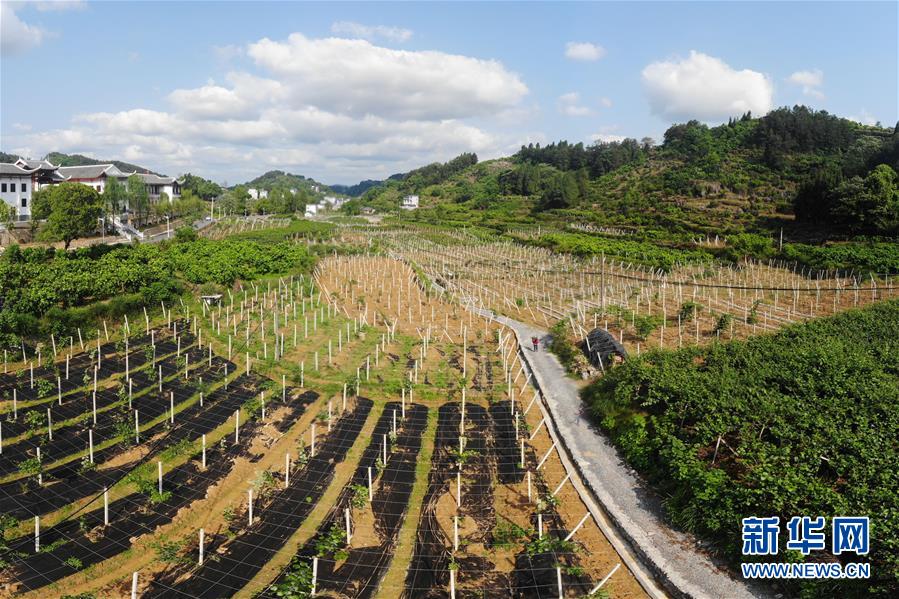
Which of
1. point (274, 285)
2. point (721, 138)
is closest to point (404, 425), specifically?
point (274, 285)

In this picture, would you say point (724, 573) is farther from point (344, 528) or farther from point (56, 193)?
point (56, 193)

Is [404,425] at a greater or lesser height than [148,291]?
lesser

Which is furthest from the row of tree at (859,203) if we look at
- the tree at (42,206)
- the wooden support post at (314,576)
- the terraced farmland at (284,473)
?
the tree at (42,206)

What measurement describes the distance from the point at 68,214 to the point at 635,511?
109 ft

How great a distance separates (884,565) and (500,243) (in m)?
41.7

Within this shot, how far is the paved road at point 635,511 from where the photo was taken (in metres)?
7.82

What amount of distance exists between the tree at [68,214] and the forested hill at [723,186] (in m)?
41.2

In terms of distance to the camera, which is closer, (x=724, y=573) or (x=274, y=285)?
(x=724, y=573)

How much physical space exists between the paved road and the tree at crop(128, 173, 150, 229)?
41563 mm

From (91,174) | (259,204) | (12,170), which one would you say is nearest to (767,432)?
(12,170)

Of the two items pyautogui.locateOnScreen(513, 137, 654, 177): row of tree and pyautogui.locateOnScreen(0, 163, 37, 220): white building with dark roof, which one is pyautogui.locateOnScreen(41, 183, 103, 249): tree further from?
pyautogui.locateOnScreen(513, 137, 654, 177): row of tree

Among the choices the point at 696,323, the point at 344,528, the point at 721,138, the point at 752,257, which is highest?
the point at 721,138

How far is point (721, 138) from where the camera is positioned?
279 feet

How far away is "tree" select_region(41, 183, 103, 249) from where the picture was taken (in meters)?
29.0
